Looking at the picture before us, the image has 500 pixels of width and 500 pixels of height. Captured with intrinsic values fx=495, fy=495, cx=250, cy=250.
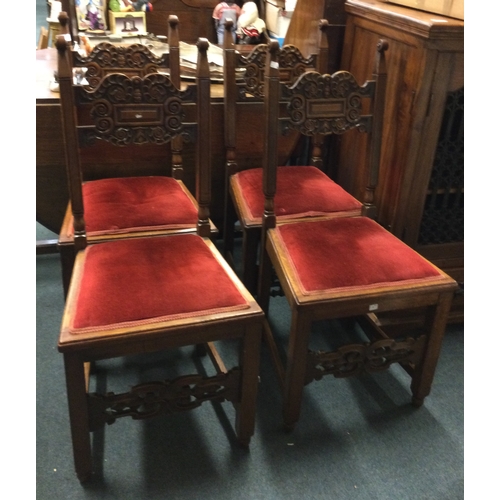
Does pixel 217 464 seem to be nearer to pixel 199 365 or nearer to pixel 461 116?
pixel 199 365

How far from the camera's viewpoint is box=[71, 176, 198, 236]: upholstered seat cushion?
4.79 feet

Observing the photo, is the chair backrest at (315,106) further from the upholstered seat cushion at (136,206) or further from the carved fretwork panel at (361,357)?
the carved fretwork panel at (361,357)

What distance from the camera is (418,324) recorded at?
1.82 metres

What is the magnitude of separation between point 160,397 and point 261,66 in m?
1.20

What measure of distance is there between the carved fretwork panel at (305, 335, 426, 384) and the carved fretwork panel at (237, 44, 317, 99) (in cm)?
98

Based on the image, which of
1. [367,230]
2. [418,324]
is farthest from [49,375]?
[418,324]

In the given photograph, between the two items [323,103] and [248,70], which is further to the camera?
[248,70]

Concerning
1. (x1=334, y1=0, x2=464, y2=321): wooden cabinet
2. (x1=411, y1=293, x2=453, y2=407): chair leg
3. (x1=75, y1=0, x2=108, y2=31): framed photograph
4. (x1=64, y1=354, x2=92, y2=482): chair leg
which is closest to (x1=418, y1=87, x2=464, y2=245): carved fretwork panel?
(x1=334, y1=0, x2=464, y2=321): wooden cabinet

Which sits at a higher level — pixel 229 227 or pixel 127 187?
pixel 127 187

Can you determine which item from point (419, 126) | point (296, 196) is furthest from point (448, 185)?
point (296, 196)

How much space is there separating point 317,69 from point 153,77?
0.82m

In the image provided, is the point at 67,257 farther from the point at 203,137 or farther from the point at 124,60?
the point at 124,60

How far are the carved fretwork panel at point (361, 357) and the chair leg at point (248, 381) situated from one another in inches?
6.6

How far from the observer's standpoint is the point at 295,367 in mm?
1323
